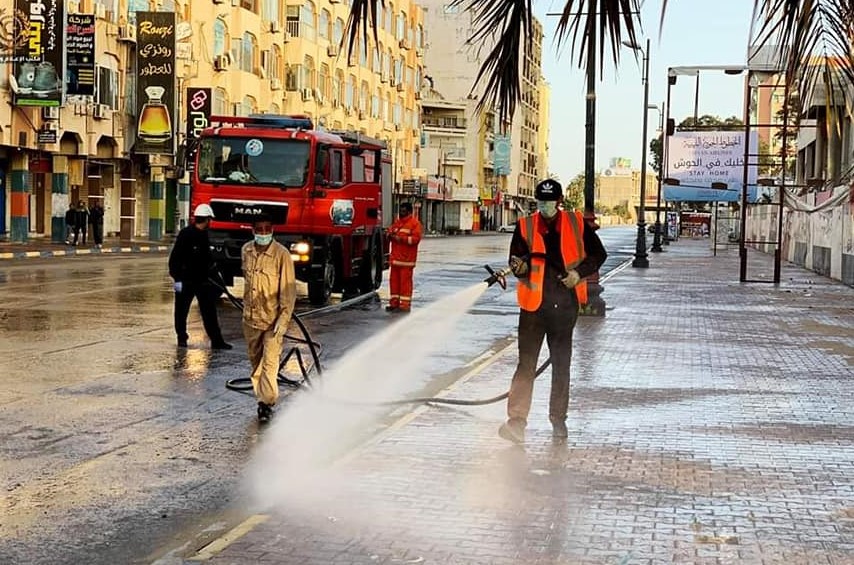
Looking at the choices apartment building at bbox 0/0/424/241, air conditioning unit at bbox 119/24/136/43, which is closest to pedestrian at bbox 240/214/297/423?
apartment building at bbox 0/0/424/241

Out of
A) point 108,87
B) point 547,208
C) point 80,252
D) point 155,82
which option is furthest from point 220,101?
point 547,208

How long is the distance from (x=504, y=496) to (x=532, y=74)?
16.1 feet

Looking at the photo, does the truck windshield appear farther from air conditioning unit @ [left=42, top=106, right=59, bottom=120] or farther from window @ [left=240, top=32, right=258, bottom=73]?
window @ [left=240, top=32, right=258, bottom=73]

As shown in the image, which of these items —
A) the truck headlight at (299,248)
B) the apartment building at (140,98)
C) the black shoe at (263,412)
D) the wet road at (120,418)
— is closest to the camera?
the wet road at (120,418)

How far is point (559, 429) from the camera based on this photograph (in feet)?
30.2

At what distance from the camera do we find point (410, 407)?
35.9 feet

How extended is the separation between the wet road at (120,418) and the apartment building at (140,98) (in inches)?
819

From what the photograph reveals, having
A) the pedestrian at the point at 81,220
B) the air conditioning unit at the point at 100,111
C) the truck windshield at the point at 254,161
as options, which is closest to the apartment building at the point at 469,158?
the air conditioning unit at the point at 100,111

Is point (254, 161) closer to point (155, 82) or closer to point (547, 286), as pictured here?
point (547, 286)

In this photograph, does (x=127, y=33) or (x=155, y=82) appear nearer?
(x=155, y=82)

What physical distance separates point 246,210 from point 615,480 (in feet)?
46.6

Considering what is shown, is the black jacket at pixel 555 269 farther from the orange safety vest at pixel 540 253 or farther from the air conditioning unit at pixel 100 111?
the air conditioning unit at pixel 100 111

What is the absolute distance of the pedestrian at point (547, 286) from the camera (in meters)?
9.01

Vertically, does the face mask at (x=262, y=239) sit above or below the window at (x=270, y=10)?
below
